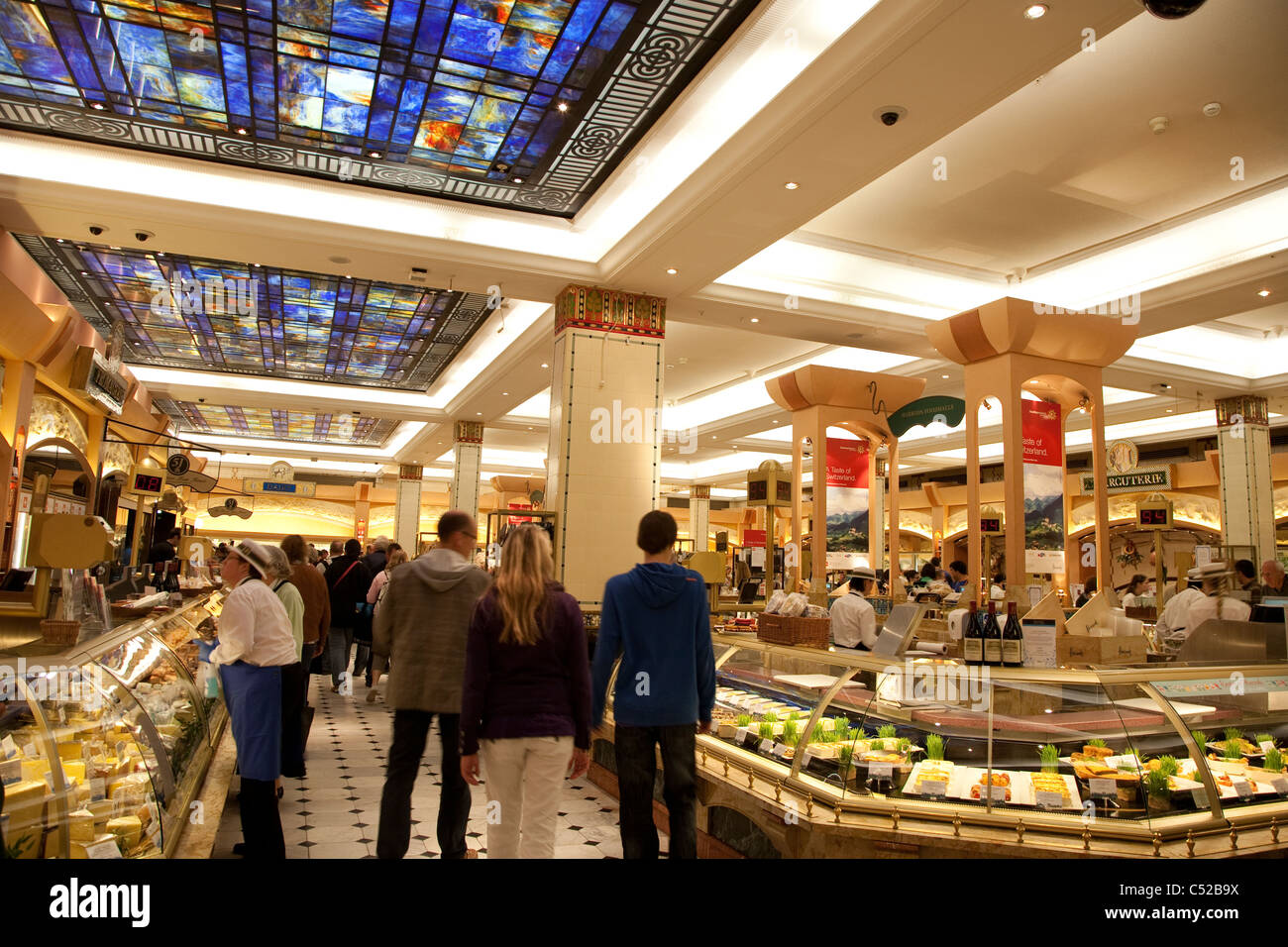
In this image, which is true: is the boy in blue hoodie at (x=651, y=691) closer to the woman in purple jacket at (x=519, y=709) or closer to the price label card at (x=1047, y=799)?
the woman in purple jacket at (x=519, y=709)

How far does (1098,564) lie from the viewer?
25.0ft

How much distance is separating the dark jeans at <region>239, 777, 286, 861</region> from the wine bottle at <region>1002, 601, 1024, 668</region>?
11.0ft

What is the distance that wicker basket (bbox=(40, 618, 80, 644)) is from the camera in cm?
346

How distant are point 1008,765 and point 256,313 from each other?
10.6 metres

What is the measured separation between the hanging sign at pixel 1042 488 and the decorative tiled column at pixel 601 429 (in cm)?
364

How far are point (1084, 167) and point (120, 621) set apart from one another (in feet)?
25.7

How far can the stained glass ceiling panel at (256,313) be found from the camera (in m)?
9.50

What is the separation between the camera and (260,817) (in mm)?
3645

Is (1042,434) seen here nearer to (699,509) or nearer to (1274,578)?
(1274,578)

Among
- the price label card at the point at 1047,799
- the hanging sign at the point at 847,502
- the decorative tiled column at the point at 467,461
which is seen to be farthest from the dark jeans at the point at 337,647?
the decorative tiled column at the point at 467,461
